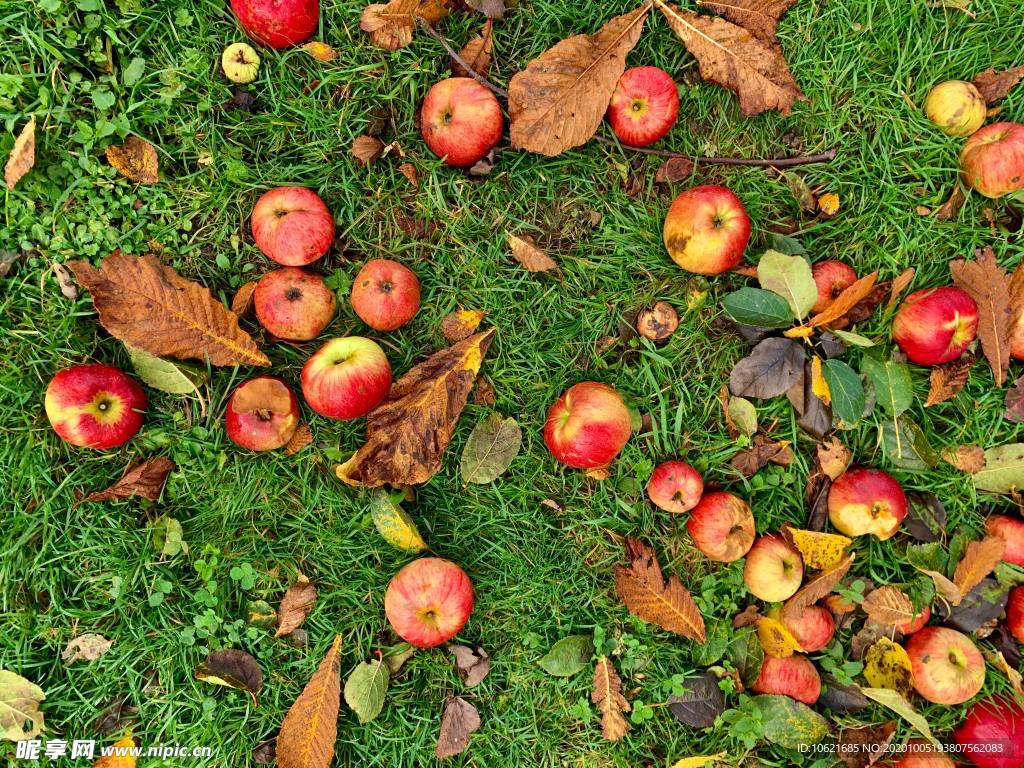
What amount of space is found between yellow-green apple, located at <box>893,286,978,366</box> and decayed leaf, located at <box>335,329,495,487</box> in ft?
6.36

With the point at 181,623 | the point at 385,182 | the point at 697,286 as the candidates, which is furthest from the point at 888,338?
the point at 181,623

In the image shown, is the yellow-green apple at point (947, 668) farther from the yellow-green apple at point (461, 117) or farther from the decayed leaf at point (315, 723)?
the yellow-green apple at point (461, 117)

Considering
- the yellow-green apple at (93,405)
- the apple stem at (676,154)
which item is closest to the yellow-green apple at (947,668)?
the apple stem at (676,154)

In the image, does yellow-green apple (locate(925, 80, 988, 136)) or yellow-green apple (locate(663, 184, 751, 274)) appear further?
yellow-green apple (locate(925, 80, 988, 136))

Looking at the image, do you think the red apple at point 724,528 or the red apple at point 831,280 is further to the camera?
the red apple at point 831,280

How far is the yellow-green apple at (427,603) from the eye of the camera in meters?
2.66

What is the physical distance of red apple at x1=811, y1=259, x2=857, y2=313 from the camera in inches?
113

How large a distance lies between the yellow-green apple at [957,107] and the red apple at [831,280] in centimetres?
83

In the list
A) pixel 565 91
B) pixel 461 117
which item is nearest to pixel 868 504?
pixel 565 91

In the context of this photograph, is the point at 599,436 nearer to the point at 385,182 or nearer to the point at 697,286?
the point at 697,286

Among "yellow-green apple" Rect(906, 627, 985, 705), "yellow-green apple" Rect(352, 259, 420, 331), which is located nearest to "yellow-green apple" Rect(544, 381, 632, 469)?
"yellow-green apple" Rect(352, 259, 420, 331)

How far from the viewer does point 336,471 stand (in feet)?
9.38

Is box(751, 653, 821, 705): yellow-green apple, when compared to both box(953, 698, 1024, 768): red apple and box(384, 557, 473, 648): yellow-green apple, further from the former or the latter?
box(384, 557, 473, 648): yellow-green apple

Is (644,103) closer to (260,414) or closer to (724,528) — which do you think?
(724,528)
